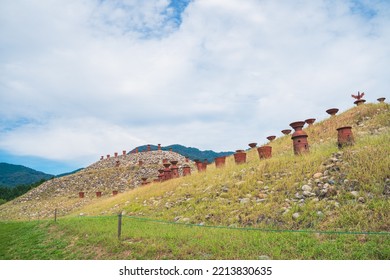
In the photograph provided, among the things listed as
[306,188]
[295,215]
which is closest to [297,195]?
[306,188]

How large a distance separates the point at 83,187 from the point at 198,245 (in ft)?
78.8

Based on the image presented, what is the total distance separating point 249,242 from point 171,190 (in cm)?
706

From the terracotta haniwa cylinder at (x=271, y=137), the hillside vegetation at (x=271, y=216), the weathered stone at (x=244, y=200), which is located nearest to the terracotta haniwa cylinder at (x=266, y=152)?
the hillside vegetation at (x=271, y=216)

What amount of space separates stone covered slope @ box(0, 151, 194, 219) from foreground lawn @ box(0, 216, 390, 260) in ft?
45.4

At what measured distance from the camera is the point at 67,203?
2214 cm

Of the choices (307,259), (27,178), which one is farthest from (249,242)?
(27,178)

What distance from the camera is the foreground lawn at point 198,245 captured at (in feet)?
13.9

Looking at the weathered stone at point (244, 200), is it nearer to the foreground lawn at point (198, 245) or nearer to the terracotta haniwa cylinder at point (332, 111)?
the foreground lawn at point (198, 245)

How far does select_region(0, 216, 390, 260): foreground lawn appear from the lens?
167 inches

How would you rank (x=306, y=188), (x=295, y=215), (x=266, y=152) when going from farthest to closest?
(x=266, y=152) → (x=306, y=188) → (x=295, y=215)

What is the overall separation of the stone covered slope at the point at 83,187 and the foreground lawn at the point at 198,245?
1383 centimetres

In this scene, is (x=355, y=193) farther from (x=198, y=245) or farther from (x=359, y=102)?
(x=359, y=102)

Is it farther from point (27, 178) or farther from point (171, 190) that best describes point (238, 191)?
point (27, 178)

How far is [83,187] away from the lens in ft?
86.2
